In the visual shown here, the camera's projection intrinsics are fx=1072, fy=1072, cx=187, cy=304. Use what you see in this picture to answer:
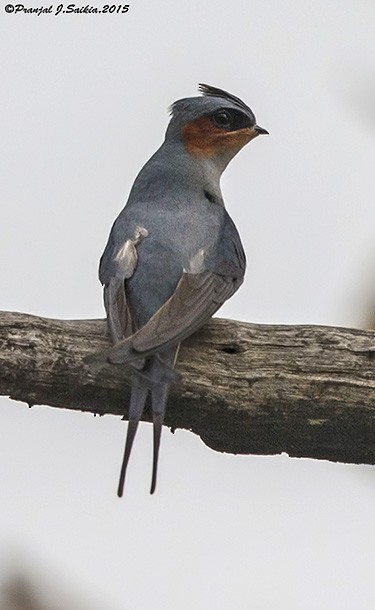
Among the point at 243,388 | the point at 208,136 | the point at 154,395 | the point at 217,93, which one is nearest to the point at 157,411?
the point at 154,395

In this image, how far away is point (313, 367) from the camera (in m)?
2.78

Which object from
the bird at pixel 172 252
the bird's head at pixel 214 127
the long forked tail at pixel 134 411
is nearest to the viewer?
the long forked tail at pixel 134 411

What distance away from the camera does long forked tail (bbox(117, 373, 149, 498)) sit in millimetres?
2562

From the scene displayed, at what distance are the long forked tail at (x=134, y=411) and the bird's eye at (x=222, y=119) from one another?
5.73ft

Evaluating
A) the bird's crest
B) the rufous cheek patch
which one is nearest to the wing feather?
the rufous cheek patch

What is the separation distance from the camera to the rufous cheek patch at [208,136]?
4148 mm

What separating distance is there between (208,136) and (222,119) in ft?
0.29

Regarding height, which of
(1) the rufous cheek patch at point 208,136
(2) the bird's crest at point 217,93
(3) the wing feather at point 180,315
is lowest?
(3) the wing feather at point 180,315

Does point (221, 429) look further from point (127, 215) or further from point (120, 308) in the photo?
point (127, 215)

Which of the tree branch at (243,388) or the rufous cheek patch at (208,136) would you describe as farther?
the rufous cheek patch at (208,136)

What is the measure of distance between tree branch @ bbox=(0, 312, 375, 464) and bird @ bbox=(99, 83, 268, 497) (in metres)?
0.09

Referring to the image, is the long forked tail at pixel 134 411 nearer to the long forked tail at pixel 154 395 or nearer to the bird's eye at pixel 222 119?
the long forked tail at pixel 154 395

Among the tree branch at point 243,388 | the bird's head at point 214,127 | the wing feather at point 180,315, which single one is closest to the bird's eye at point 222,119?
the bird's head at point 214,127

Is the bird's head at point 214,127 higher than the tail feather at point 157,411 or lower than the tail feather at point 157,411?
higher
